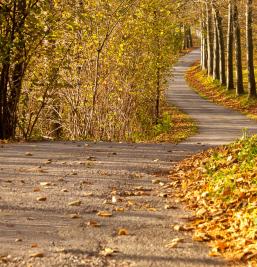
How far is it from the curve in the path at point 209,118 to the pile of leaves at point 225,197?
4735mm

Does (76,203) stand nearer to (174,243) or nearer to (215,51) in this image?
(174,243)

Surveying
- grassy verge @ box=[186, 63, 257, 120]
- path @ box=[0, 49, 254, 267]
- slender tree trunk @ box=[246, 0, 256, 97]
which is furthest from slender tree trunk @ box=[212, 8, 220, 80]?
path @ box=[0, 49, 254, 267]

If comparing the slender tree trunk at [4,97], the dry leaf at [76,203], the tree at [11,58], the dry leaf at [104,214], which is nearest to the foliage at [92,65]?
the tree at [11,58]

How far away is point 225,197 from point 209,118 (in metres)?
19.0

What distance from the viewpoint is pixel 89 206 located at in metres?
6.74

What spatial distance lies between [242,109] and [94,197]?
22629 mm

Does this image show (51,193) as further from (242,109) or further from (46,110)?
(242,109)

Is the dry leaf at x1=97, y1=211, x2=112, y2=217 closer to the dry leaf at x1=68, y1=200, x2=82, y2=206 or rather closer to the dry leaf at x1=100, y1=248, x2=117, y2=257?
the dry leaf at x1=68, y1=200, x2=82, y2=206

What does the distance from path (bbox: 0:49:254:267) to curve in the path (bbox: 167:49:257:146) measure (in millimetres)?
4263

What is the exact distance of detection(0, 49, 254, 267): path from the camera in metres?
4.92

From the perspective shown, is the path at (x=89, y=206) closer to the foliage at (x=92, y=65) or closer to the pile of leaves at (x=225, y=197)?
the pile of leaves at (x=225, y=197)

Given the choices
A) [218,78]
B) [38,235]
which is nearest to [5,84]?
[38,235]

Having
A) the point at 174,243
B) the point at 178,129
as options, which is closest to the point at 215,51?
the point at 178,129

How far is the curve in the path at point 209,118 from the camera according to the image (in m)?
17.9
